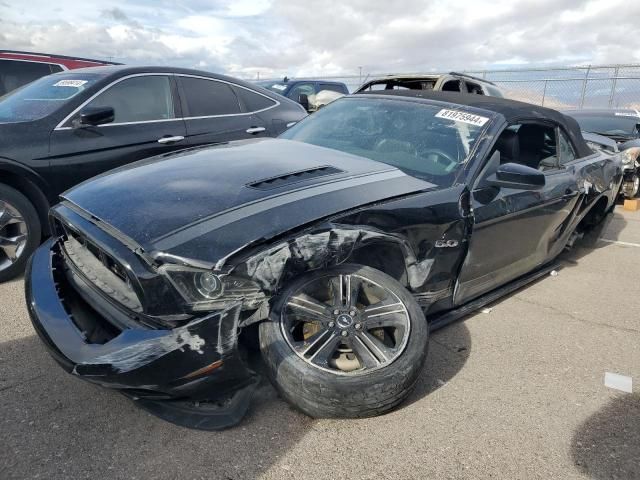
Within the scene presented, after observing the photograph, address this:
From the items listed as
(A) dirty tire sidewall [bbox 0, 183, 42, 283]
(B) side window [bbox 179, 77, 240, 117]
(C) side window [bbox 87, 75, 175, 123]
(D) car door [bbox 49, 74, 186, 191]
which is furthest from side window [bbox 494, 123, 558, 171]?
(A) dirty tire sidewall [bbox 0, 183, 42, 283]

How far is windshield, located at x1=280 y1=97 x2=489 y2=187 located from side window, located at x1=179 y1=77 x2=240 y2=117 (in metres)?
1.31

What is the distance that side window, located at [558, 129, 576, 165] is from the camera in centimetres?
418

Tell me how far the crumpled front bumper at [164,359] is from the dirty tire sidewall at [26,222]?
6.18ft

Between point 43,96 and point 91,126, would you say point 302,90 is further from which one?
point 91,126

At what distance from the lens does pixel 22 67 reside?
727cm

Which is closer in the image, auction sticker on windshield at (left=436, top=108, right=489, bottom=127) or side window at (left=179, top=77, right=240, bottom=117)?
auction sticker on windshield at (left=436, top=108, right=489, bottom=127)

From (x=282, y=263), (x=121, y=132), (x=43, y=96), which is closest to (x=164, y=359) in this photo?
(x=282, y=263)

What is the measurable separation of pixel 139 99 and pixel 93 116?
1.90ft

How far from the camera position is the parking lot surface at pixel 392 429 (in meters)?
2.05

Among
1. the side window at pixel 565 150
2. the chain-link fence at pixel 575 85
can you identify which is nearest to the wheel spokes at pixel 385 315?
the side window at pixel 565 150

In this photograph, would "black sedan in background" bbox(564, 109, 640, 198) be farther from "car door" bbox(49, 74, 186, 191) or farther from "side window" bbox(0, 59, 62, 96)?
"side window" bbox(0, 59, 62, 96)

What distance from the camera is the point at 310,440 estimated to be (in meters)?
2.22

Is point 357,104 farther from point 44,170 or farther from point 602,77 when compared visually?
point 602,77

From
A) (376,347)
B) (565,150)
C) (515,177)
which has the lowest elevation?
(376,347)
